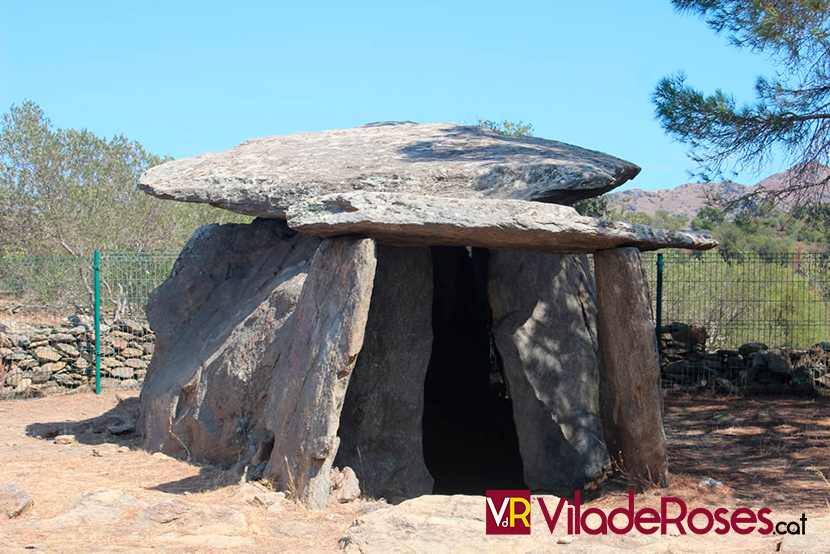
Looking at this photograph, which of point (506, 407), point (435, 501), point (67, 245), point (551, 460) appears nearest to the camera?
point (435, 501)

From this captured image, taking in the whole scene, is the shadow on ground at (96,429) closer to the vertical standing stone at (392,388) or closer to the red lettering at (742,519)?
the vertical standing stone at (392,388)

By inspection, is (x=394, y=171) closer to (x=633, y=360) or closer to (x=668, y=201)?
(x=633, y=360)

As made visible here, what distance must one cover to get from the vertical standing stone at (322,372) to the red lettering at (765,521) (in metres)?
2.66

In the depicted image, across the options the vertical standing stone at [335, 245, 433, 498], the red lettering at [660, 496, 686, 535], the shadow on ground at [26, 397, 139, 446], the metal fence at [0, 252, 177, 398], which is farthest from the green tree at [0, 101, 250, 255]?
the red lettering at [660, 496, 686, 535]

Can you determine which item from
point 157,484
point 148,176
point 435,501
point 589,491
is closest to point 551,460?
point 589,491

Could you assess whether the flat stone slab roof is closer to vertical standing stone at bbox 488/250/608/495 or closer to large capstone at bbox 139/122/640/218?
large capstone at bbox 139/122/640/218

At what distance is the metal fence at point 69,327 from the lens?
9883mm

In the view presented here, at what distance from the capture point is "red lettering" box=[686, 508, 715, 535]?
14.4 ft

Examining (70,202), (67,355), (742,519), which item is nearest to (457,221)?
(742,519)

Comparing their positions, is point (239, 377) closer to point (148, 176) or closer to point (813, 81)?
point (148, 176)

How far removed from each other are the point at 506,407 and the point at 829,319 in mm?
5182

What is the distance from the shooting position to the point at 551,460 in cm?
614

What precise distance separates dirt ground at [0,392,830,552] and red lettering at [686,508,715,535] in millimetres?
229

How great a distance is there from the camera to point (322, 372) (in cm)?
512
